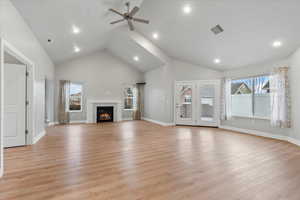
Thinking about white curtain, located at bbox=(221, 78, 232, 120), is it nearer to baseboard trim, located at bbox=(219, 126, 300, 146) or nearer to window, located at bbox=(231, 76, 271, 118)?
window, located at bbox=(231, 76, 271, 118)

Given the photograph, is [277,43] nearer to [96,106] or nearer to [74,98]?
[96,106]

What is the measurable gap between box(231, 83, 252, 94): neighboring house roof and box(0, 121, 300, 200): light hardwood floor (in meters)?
2.33

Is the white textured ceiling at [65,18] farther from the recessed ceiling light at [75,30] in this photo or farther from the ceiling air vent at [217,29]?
the ceiling air vent at [217,29]

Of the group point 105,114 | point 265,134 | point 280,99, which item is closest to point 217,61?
point 280,99

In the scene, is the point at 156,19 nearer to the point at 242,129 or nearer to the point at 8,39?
the point at 8,39

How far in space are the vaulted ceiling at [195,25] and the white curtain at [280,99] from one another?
22.2 inches

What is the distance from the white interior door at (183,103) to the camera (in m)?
6.77

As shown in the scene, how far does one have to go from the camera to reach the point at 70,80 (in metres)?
7.38

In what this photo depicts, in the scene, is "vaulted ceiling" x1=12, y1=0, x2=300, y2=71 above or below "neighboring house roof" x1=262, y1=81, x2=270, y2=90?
above

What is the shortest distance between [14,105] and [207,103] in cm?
647

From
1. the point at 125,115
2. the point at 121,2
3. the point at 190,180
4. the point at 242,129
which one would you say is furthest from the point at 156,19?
the point at 125,115

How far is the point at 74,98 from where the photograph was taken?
757cm

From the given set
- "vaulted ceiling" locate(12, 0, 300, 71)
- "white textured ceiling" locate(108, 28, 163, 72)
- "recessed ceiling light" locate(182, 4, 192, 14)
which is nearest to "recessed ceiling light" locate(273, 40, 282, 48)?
"vaulted ceiling" locate(12, 0, 300, 71)

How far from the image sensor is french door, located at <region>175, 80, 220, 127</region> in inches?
251
